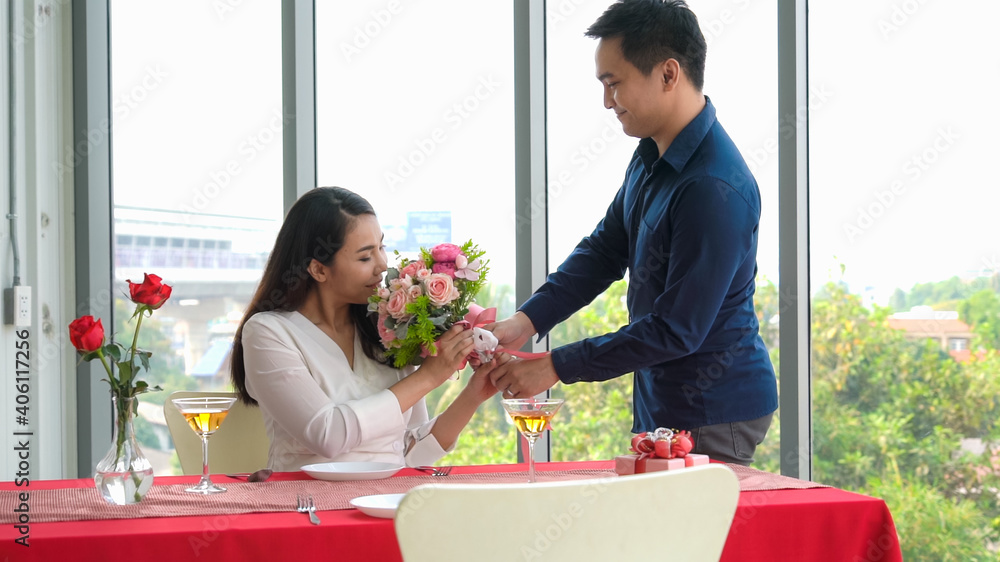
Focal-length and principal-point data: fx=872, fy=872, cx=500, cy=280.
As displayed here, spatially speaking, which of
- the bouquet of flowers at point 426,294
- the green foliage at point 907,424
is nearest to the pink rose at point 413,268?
the bouquet of flowers at point 426,294

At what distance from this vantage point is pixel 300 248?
2.14m

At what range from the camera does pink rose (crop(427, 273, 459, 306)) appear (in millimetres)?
1855

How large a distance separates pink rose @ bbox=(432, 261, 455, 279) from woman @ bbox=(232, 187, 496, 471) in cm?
20

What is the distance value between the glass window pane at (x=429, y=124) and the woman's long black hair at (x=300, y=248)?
31.6 inches

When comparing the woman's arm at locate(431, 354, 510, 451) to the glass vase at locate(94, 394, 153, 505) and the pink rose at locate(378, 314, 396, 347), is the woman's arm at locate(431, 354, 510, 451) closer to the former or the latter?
the pink rose at locate(378, 314, 396, 347)

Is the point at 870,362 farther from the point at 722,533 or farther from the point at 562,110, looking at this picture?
the point at 722,533

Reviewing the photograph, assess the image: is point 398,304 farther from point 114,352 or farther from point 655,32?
point 655,32

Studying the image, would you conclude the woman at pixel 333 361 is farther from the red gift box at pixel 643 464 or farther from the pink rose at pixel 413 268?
the red gift box at pixel 643 464

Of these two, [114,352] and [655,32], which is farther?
[655,32]

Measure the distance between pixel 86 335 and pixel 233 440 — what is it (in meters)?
0.96

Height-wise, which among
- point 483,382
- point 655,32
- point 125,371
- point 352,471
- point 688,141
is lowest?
point 352,471

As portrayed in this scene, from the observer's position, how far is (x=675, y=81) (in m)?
2.13

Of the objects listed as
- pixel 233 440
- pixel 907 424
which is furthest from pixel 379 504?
pixel 907 424

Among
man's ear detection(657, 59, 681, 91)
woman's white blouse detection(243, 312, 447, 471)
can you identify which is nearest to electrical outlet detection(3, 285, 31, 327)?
woman's white blouse detection(243, 312, 447, 471)
